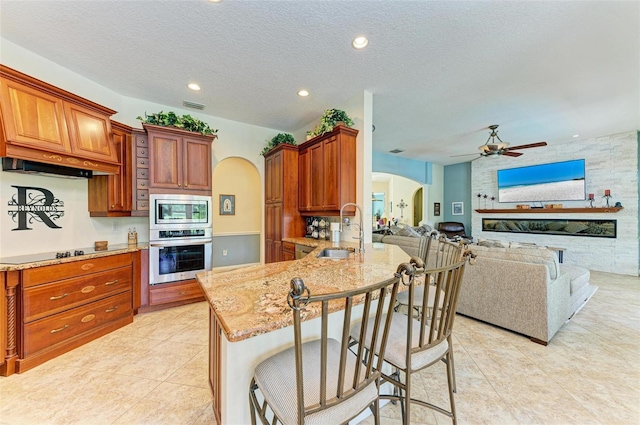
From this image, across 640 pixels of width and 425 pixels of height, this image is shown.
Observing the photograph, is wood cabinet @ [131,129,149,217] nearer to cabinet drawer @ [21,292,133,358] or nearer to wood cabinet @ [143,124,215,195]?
wood cabinet @ [143,124,215,195]

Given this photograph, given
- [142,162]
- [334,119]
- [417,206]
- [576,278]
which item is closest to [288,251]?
[334,119]

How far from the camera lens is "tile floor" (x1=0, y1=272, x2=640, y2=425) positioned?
1.64m

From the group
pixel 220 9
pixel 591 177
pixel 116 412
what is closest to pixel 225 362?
pixel 116 412

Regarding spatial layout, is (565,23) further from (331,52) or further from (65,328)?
(65,328)

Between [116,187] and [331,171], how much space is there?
2721 millimetres

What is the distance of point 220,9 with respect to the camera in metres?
1.98

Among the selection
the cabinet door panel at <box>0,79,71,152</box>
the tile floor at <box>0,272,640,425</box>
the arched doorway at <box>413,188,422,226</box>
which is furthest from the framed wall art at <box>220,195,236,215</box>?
the arched doorway at <box>413,188,422,226</box>

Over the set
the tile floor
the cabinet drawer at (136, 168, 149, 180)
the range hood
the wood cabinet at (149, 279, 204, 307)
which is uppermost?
the cabinet drawer at (136, 168, 149, 180)

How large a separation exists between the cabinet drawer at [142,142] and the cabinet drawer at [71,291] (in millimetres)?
1556

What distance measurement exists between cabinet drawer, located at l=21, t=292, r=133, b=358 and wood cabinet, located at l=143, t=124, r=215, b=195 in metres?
1.41

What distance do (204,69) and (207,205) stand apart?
5.70 feet

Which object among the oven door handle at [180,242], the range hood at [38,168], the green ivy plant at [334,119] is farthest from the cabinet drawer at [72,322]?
the green ivy plant at [334,119]

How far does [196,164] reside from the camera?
3.52 m

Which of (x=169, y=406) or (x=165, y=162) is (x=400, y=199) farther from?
(x=169, y=406)
